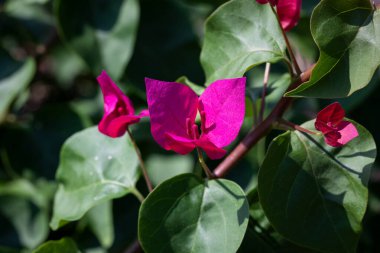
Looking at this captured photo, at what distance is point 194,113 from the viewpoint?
0.79 m

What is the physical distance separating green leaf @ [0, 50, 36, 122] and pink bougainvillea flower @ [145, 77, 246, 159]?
76 cm

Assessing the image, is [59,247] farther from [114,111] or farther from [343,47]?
[343,47]

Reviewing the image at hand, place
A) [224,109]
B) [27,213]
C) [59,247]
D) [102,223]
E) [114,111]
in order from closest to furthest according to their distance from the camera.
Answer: [224,109]
[114,111]
[59,247]
[102,223]
[27,213]

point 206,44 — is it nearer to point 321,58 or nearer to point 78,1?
point 321,58

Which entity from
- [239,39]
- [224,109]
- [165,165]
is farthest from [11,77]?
[224,109]

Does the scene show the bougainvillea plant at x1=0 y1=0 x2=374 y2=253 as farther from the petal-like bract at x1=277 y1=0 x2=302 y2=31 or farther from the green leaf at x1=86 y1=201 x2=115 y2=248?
the green leaf at x1=86 y1=201 x2=115 y2=248

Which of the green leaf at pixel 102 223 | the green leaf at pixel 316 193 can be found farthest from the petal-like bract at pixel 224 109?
the green leaf at pixel 102 223

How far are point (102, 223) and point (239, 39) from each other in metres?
0.58

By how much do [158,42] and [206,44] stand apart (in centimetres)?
61

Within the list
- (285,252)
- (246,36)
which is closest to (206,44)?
(246,36)

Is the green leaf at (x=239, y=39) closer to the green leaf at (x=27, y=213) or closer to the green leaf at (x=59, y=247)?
the green leaf at (x=59, y=247)

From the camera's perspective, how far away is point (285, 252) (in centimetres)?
99

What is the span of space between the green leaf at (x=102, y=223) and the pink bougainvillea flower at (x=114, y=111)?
465mm

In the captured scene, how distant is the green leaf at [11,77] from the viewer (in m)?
1.45
